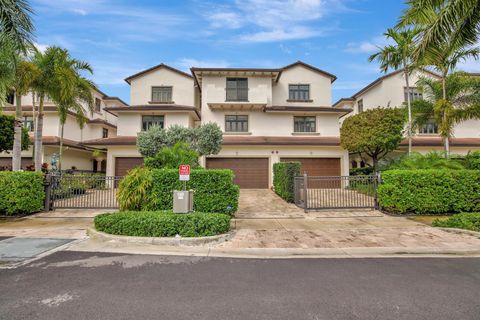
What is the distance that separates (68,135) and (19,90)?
13.0 metres

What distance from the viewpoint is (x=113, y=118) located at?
3070cm

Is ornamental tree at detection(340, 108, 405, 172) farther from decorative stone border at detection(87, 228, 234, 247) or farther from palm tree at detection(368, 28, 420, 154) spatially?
decorative stone border at detection(87, 228, 234, 247)

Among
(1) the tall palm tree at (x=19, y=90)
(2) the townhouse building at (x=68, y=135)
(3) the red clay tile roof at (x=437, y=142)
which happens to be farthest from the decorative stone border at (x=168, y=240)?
(3) the red clay tile roof at (x=437, y=142)

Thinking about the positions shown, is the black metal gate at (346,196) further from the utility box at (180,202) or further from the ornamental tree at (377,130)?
the utility box at (180,202)

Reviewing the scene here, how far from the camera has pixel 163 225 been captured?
6.52 m

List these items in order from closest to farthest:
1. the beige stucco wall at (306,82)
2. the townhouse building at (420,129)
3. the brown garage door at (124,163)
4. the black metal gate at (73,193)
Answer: the black metal gate at (73,193) < the brown garage door at (124,163) < the townhouse building at (420,129) < the beige stucco wall at (306,82)

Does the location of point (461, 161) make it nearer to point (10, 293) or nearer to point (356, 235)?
point (356, 235)

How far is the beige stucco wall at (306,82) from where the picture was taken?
22911 mm

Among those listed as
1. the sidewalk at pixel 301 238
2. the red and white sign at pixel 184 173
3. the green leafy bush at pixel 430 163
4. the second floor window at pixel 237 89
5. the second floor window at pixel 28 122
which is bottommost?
the sidewalk at pixel 301 238

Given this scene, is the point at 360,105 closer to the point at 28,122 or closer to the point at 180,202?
the point at 180,202

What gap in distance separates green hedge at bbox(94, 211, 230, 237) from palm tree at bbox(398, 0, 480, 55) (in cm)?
909

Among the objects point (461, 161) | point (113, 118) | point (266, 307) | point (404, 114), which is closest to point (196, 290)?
point (266, 307)

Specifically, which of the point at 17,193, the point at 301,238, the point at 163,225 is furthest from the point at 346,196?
the point at 17,193

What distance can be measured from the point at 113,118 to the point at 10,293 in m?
30.5
